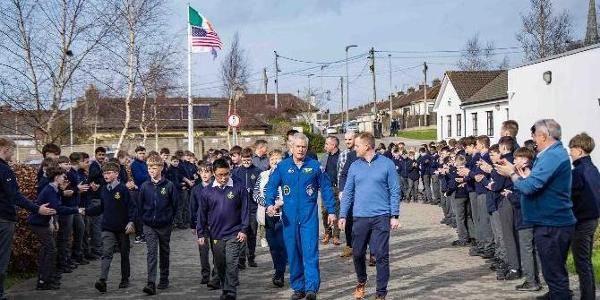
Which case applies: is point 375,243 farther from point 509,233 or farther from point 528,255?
point 509,233

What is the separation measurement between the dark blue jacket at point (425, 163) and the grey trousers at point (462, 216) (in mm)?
9572

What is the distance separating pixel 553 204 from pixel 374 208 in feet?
7.99

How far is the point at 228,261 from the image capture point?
28.9 feet

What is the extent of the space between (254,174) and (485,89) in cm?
3478

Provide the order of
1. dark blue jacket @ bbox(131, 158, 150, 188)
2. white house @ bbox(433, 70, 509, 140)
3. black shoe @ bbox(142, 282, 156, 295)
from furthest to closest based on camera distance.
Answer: white house @ bbox(433, 70, 509, 140)
dark blue jacket @ bbox(131, 158, 150, 188)
black shoe @ bbox(142, 282, 156, 295)

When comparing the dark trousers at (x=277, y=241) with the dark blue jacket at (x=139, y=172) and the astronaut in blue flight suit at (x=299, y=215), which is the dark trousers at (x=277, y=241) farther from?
the dark blue jacket at (x=139, y=172)

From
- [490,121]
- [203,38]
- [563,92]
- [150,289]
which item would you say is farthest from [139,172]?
[490,121]

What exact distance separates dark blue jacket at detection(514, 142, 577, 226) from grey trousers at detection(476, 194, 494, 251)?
399 cm

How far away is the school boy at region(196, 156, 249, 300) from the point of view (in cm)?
877

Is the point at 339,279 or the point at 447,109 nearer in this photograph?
the point at 339,279

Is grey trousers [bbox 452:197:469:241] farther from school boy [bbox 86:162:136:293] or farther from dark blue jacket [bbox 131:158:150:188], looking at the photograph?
dark blue jacket [bbox 131:158:150:188]

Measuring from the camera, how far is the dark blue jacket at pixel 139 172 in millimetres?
15180

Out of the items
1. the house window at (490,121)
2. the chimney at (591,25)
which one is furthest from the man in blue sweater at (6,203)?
the chimney at (591,25)

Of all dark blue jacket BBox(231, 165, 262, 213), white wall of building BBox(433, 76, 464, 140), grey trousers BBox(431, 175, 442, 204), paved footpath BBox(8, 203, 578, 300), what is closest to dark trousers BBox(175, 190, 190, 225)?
paved footpath BBox(8, 203, 578, 300)
